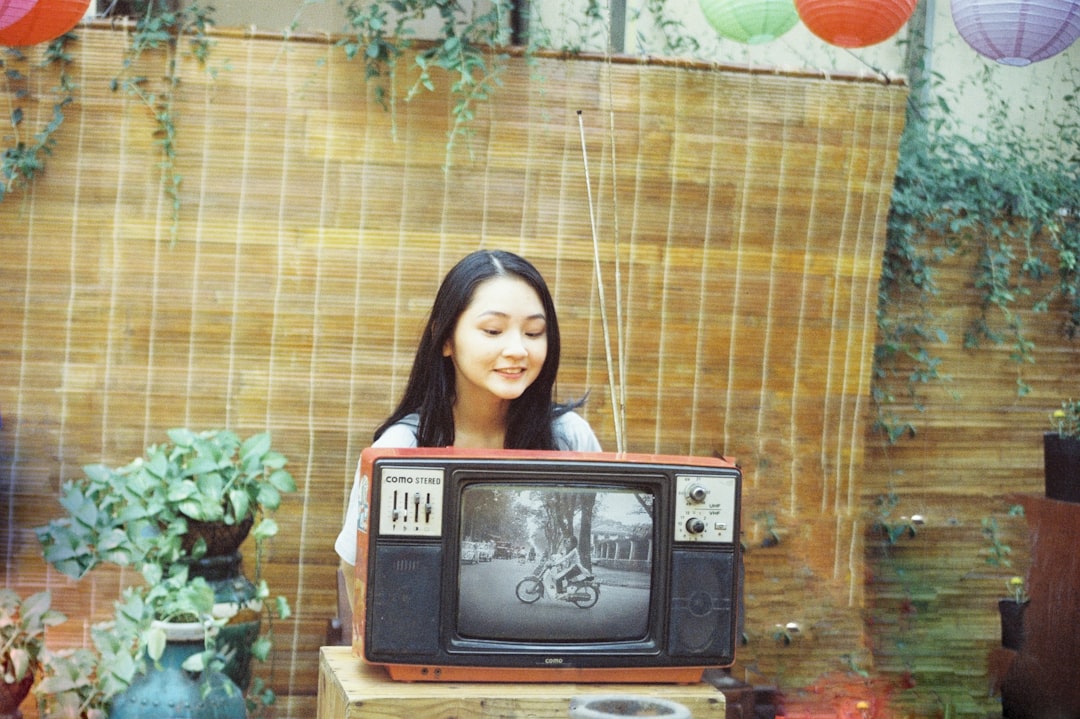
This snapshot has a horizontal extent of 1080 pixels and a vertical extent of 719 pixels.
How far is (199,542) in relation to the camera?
8.64ft

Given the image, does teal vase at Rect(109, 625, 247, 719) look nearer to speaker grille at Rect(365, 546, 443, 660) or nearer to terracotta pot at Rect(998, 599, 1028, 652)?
speaker grille at Rect(365, 546, 443, 660)

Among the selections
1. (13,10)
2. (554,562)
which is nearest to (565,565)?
(554,562)

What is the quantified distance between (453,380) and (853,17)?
3.98 feet

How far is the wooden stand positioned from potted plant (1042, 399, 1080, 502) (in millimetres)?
2005

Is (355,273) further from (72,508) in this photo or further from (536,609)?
(536,609)

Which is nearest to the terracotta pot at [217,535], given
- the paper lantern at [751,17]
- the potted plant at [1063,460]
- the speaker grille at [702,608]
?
the speaker grille at [702,608]

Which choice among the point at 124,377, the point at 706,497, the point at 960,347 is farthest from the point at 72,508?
the point at 960,347

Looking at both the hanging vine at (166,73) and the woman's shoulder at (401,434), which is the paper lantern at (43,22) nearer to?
the hanging vine at (166,73)

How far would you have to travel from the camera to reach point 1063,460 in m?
3.48

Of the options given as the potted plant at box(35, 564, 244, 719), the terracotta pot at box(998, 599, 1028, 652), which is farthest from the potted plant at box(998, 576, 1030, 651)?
the potted plant at box(35, 564, 244, 719)

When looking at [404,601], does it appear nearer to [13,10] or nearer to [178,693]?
[178,693]

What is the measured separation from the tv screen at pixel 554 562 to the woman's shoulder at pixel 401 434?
564 mm

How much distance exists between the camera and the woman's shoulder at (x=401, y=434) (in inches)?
94.5

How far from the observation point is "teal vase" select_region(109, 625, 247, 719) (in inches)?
93.6
